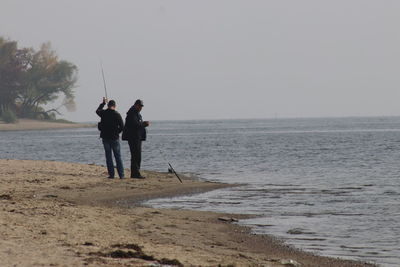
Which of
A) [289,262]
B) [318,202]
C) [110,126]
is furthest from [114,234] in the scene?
[110,126]

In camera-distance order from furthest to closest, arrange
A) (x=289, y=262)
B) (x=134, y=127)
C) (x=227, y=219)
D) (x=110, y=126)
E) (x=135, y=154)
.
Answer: (x=135, y=154), (x=134, y=127), (x=110, y=126), (x=227, y=219), (x=289, y=262)

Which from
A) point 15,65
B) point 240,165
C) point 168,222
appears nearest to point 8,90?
point 15,65

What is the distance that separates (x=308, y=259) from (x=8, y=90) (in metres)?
109

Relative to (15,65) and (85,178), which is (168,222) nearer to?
(85,178)

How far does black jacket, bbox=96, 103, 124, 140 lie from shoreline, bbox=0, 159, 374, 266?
61.6 inches

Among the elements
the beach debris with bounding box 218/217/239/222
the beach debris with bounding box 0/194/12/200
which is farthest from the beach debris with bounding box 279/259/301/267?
the beach debris with bounding box 0/194/12/200

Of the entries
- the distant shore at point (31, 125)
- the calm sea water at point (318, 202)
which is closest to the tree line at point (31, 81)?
the distant shore at point (31, 125)

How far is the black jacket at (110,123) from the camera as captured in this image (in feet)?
61.7

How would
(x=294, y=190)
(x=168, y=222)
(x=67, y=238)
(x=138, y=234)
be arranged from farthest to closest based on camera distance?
(x=294, y=190)
(x=168, y=222)
(x=138, y=234)
(x=67, y=238)

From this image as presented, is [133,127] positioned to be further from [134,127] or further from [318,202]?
[318,202]

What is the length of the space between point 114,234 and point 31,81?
351 feet

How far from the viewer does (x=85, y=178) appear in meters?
19.2

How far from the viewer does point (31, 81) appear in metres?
115

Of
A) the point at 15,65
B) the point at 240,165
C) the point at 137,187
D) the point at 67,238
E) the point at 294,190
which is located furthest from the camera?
the point at 15,65
